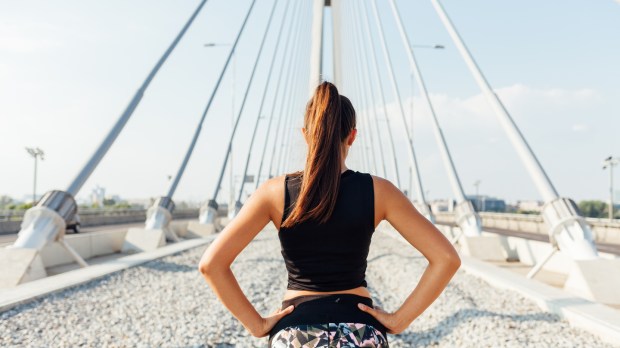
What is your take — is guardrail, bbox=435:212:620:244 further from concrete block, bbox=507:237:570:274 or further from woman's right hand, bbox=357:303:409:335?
woman's right hand, bbox=357:303:409:335

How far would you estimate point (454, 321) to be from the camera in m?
6.64

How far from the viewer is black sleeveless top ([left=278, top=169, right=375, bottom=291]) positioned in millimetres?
1749

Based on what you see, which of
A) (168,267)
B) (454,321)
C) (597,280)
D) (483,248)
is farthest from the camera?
(483,248)

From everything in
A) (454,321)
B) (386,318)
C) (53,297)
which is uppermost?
(386,318)

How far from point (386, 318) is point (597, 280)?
7429 mm

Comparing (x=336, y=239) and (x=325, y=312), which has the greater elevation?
(x=336, y=239)

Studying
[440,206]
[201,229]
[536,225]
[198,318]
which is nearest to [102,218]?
[201,229]

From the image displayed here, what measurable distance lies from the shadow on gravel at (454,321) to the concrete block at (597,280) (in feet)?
6.21

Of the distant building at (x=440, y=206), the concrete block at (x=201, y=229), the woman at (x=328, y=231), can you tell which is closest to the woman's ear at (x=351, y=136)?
the woman at (x=328, y=231)

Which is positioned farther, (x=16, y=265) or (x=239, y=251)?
(x=16, y=265)

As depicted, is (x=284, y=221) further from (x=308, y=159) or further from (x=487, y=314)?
(x=487, y=314)

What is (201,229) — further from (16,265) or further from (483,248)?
(16,265)

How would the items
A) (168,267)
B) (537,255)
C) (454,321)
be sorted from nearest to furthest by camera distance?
(454,321) < (168,267) < (537,255)

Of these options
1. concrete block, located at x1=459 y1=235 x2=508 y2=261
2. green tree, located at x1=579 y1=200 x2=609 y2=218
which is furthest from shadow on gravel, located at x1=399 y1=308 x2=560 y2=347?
green tree, located at x1=579 y1=200 x2=609 y2=218
